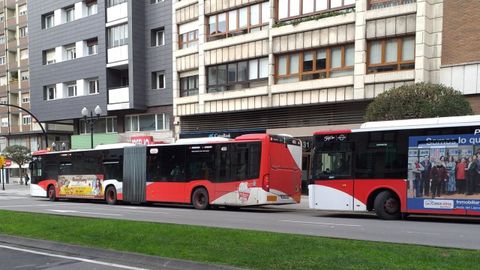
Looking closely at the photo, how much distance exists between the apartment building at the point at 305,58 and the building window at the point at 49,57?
660 inches

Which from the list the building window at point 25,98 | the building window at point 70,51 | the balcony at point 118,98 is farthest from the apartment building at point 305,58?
the building window at point 25,98

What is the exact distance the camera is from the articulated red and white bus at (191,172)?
64.2 ft

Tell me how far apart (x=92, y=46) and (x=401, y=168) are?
33.8 meters

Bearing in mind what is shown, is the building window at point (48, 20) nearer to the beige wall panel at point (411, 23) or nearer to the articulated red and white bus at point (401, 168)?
the beige wall panel at point (411, 23)

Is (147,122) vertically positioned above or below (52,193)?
above

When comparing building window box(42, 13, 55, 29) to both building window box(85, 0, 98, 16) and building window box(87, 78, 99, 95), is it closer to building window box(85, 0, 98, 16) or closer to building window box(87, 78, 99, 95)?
building window box(85, 0, 98, 16)

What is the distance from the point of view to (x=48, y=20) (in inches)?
1860

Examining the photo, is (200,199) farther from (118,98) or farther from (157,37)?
(157,37)

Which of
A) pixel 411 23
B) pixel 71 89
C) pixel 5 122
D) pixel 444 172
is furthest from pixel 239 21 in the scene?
pixel 5 122

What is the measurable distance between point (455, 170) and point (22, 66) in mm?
60758

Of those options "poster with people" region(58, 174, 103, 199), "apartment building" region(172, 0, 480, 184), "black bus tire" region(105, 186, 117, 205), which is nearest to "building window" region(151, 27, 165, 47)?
"apartment building" region(172, 0, 480, 184)

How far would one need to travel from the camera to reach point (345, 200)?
1667 cm

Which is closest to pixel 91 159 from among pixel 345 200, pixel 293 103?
pixel 293 103

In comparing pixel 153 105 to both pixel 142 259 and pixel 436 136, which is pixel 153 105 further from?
pixel 142 259
